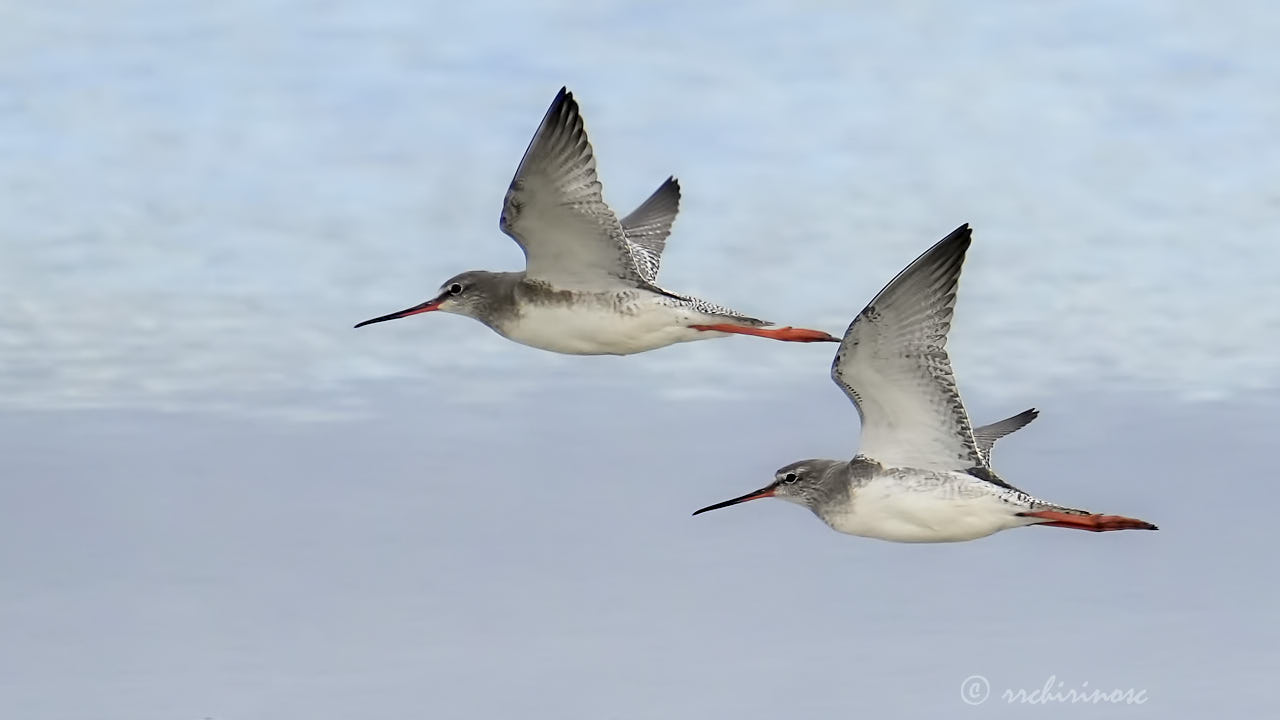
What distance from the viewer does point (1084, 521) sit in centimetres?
1301

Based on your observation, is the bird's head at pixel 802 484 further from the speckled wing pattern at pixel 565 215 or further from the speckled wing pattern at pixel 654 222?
the speckled wing pattern at pixel 654 222

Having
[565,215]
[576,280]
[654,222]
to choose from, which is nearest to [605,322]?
[576,280]

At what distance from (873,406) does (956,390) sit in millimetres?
622

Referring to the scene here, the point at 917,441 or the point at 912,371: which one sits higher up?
the point at 912,371

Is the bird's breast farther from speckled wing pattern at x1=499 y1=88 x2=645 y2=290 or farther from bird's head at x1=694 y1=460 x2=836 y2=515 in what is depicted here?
bird's head at x1=694 y1=460 x2=836 y2=515

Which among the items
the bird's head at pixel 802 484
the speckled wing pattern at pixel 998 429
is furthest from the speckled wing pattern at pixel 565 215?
the speckled wing pattern at pixel 998 429

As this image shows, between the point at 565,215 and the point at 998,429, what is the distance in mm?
4216

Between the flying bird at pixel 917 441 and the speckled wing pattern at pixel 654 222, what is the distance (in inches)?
183

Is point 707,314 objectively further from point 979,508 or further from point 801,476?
point 979,508

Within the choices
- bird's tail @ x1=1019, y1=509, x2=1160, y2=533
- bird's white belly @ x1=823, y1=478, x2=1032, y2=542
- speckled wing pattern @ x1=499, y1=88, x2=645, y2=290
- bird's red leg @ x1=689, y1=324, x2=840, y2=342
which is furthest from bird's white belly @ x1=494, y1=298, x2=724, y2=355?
bird's tail @ x1=1019, y1=509, x2=1160, y2=533

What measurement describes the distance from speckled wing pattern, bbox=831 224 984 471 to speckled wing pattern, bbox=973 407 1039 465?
170 cm

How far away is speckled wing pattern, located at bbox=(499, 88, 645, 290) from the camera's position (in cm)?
1394

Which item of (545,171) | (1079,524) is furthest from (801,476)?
(545,171)

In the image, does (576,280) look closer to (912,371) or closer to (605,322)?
(605,322)
